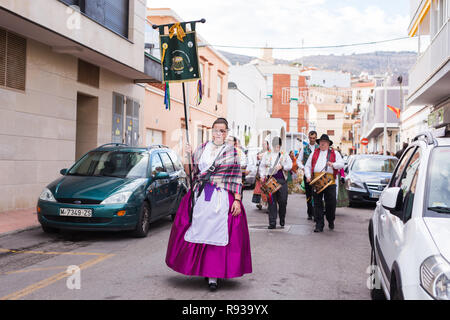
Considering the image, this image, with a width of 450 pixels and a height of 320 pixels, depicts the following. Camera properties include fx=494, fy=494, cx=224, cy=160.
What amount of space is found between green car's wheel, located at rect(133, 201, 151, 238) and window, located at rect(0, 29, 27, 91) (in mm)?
4836

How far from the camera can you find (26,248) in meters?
7.48

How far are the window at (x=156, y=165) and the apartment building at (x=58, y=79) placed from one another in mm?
3776

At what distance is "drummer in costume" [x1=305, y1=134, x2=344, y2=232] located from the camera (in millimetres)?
9383

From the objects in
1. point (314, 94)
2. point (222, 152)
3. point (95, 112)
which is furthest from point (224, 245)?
point (314, 94)

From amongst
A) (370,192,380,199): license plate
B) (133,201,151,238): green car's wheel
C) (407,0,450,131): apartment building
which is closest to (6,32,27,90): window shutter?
(133,201,151,238): green car's wheel

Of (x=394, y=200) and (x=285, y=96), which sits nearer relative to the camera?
(x=394, y=200)

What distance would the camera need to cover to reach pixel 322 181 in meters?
9.36

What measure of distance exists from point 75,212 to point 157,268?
2314mm

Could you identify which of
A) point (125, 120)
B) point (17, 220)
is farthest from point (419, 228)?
point (125, 120)

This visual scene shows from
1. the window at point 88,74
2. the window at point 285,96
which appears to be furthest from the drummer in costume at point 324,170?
the window at point 285,96

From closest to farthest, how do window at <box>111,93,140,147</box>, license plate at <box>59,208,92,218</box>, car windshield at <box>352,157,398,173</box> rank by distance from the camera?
license plate at <box>59,208,92,218</box>
car windshield at <box>352,157,398,173</box>
window at <box>111,93,140,147</box>

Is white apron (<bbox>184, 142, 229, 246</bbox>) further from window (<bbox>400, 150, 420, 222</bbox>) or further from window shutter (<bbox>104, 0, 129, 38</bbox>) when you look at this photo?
window shutter (<bbox>104, 0, 129, 38</bbox>)

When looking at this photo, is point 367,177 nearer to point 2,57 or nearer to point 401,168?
point 401,168

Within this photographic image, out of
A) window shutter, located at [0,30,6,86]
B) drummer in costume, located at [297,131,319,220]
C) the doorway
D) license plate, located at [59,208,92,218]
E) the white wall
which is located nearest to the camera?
license plate, located at [59,208,92,218]
